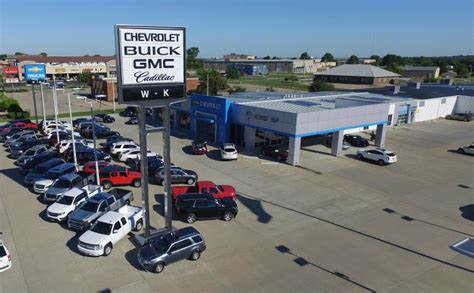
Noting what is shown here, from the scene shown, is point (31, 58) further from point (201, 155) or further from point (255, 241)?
point (255, 241)

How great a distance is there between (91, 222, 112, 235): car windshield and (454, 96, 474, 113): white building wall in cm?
6171

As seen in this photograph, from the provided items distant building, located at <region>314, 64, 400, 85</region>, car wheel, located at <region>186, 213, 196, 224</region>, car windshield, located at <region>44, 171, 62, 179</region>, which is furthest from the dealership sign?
distant building, located at <region>314, 64, 400, 85</region>

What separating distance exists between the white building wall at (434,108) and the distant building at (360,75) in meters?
62.4

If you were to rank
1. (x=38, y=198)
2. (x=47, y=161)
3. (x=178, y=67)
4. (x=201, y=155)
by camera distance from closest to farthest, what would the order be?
(x=178, y=67)
(x=38, y=198)
(x=47, y=161)
(x=201, y=155)

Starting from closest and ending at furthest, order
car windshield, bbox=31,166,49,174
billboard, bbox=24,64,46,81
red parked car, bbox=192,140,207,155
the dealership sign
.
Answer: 1. the dealership sign
2. car windshield, bbox=31,166,49,174
3. red parked car, bbox=192,140,207,155
4. billboard, bbox=24,64,46,81

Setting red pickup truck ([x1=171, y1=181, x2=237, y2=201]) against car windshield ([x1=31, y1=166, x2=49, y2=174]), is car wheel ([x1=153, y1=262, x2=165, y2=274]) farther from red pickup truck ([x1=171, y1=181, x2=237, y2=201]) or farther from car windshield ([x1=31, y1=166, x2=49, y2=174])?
car windshield ([x1=31, y1=166, x2=49, y2=174])

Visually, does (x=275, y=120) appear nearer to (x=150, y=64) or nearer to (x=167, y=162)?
(x=167, y=162)

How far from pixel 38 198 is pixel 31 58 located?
472 ft

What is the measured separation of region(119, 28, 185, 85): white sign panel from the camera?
50.5ft

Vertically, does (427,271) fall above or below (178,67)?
below

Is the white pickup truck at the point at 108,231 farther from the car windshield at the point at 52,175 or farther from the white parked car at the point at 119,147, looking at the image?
the white parked car at the point at 119,147

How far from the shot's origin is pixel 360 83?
403ft

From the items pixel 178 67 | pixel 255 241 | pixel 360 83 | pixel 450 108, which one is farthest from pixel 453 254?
pixel 360 83

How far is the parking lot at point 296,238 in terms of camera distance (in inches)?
585
